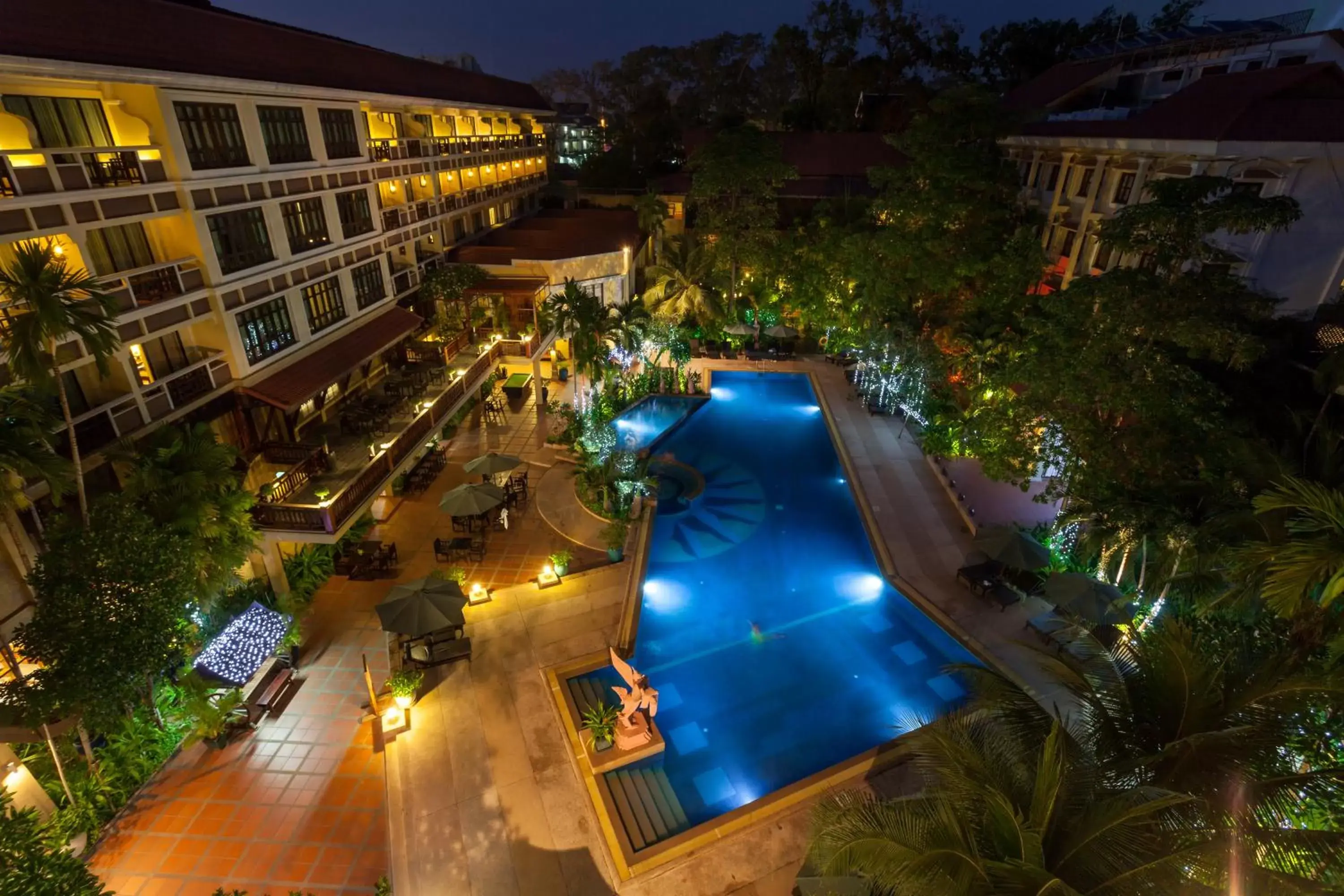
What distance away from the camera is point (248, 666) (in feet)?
44.9

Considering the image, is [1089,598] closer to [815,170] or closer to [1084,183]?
[1084,183]

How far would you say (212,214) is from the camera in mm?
15188

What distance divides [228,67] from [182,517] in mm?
11582

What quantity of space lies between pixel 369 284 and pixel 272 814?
17.3m

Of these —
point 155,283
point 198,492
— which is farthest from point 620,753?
point 155,283

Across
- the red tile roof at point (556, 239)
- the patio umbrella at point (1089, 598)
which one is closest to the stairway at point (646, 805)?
the patio umbrella at point (1089, 598)

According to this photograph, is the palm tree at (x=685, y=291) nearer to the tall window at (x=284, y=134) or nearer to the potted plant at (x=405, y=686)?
the tall window at (x=284, y=134)

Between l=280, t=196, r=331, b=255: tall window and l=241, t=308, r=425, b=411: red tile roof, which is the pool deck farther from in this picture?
l=280, t=196, r=331, b=255: tall window

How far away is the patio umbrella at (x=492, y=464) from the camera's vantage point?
21.4 m

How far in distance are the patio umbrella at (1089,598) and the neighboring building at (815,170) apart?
35423 millimetres

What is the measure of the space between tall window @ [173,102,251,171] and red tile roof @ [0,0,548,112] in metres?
0.94

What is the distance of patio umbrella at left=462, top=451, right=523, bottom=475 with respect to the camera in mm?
21438

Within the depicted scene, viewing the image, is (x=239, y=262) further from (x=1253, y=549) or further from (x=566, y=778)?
(x=1253, y=549)

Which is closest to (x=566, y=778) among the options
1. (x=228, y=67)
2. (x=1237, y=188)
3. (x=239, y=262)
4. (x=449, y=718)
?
(x=449, y=718)
